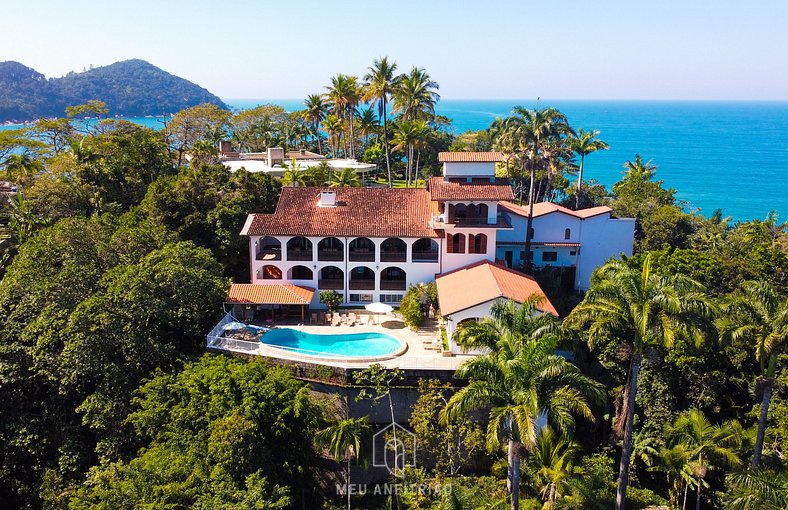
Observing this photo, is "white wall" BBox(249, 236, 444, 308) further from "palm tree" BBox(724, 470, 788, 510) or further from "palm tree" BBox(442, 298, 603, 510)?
"palm tree" BBox(724, 470, 788, 510)

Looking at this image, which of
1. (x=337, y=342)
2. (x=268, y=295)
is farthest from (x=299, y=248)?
(x=337, y=342)

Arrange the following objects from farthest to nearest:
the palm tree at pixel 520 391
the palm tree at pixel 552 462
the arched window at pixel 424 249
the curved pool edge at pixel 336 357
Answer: the arched window at pixel 424 249
the curved pool edge at pixel 336 357
the palm tree at pixel 552 462
the palm tree at pixel 520 391

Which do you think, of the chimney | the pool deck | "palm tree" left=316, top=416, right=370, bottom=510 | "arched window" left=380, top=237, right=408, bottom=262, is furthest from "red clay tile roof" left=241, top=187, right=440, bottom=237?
"palm tree" left=316, top=416, right=370, bottom=510

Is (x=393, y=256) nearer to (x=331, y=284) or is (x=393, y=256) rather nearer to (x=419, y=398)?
(x=331, y=284)

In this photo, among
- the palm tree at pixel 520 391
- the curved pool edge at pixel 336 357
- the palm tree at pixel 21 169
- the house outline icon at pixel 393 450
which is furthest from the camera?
the palm tree at pixel 21 169

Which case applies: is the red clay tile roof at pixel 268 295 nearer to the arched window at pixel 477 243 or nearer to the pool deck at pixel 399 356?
the pool deck at pixel 399 356

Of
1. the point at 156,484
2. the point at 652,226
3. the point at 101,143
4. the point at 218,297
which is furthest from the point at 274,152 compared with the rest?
the point at 156,484

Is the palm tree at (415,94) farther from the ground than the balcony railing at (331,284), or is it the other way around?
the palm tree at (415,94)

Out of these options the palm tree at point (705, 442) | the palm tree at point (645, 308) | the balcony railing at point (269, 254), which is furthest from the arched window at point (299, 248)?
the palm tree at point (705, 442)
